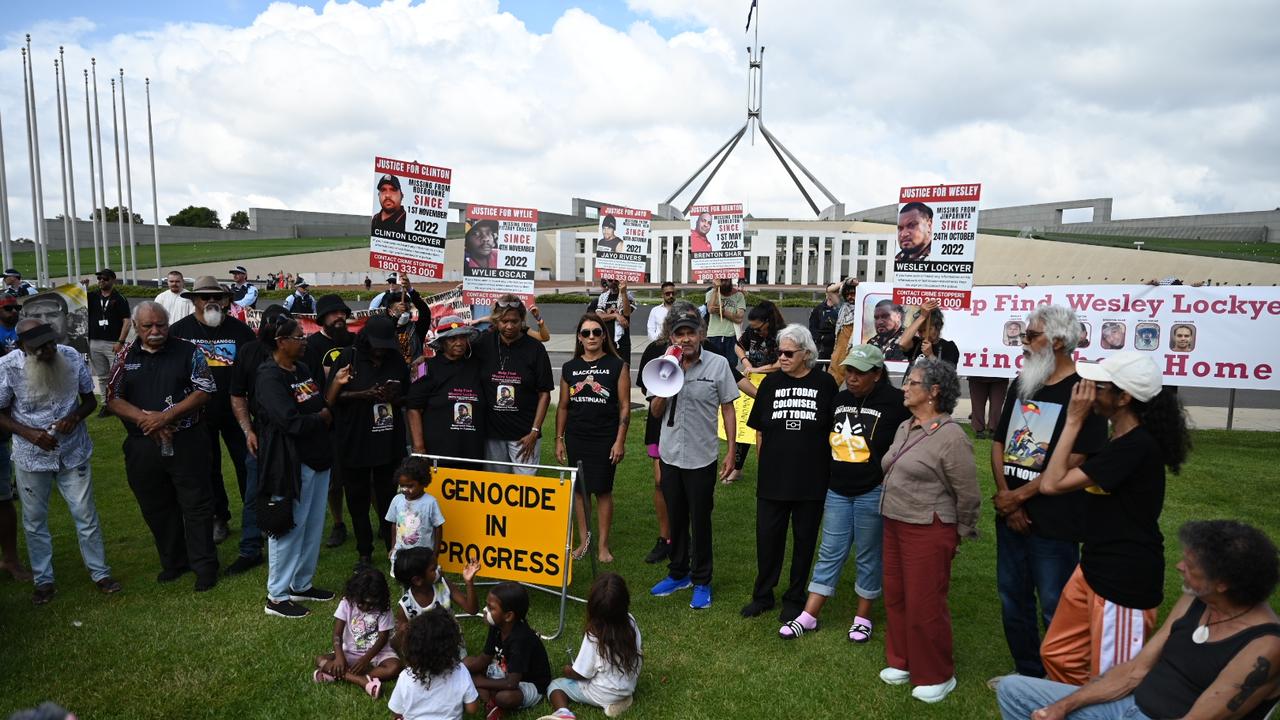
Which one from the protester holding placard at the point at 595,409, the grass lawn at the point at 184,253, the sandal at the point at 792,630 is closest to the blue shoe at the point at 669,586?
the protester holding placard at the point at 595,409

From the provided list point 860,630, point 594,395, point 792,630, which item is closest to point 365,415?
point 594,395

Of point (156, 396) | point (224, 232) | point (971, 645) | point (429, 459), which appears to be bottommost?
point (971, 645)

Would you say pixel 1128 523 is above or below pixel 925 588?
above

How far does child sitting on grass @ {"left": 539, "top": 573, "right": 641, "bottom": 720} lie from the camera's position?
13.7 ft

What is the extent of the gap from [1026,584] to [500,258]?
24.9 feet

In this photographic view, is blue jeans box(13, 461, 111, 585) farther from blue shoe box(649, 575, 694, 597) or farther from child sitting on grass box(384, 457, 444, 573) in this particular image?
blue shoe box(649, 575, 694, 597)

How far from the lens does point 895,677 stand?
4.55 metres

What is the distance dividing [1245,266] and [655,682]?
5385 centimetres

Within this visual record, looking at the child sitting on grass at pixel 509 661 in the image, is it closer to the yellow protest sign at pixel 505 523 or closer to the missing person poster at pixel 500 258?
the yellow protest sign at pixel 505 523

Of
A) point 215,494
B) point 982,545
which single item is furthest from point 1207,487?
point 215,494

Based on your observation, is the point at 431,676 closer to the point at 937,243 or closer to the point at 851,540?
the point at 851,540

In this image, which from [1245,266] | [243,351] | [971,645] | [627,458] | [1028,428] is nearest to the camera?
[1028,428]

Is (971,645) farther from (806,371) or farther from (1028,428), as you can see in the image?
(806,371)

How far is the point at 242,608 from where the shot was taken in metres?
5.53
